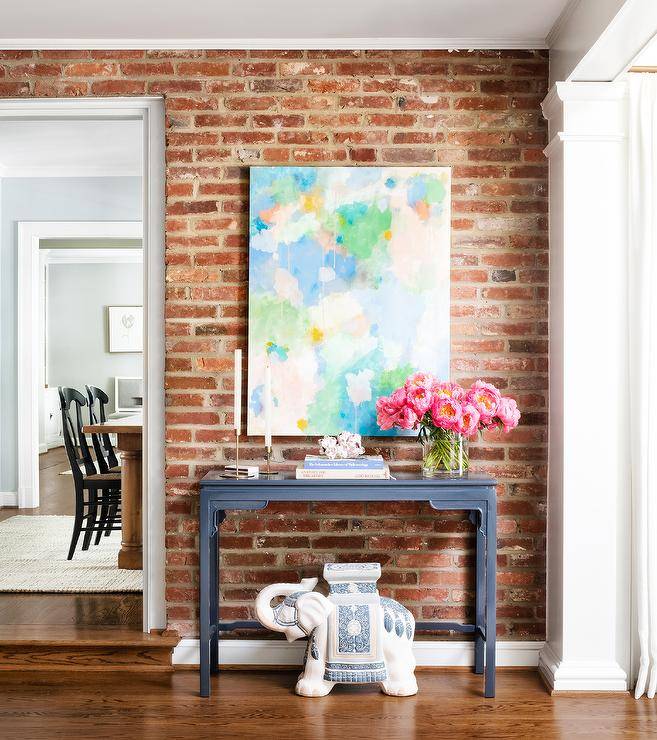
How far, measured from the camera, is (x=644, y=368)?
2.76 metres

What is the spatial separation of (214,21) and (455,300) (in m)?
1.47

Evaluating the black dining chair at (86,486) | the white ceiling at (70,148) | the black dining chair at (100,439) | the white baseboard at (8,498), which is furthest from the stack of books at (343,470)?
the white baseboard at (8,498)

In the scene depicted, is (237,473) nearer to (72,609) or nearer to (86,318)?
(72,609)

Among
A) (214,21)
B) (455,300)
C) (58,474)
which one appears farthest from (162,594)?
(58,474)

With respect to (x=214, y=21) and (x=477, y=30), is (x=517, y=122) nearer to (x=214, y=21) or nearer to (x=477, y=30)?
(x=477, y=30)

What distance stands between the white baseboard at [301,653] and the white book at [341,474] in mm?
796

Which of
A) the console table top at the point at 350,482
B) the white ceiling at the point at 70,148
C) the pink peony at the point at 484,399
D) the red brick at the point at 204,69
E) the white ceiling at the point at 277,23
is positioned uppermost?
the white ceiling at the point at 70,148

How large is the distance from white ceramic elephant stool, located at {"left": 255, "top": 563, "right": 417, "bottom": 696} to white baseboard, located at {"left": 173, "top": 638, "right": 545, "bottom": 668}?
25 cm

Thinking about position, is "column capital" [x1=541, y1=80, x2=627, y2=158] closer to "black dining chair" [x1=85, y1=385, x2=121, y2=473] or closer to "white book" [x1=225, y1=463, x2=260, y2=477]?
"white book" [x1=225, y1=463, x2=260, y2=477]

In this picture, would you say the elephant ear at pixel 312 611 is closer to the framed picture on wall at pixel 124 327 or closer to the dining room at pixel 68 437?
the dining room at pixel 68 437

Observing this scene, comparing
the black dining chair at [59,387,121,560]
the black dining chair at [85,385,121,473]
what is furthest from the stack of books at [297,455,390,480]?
the black dining chair at [85,385,121,473]

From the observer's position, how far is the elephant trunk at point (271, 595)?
276cm

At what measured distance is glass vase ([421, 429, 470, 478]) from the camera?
113 inches

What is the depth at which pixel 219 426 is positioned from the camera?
10.1 ft
